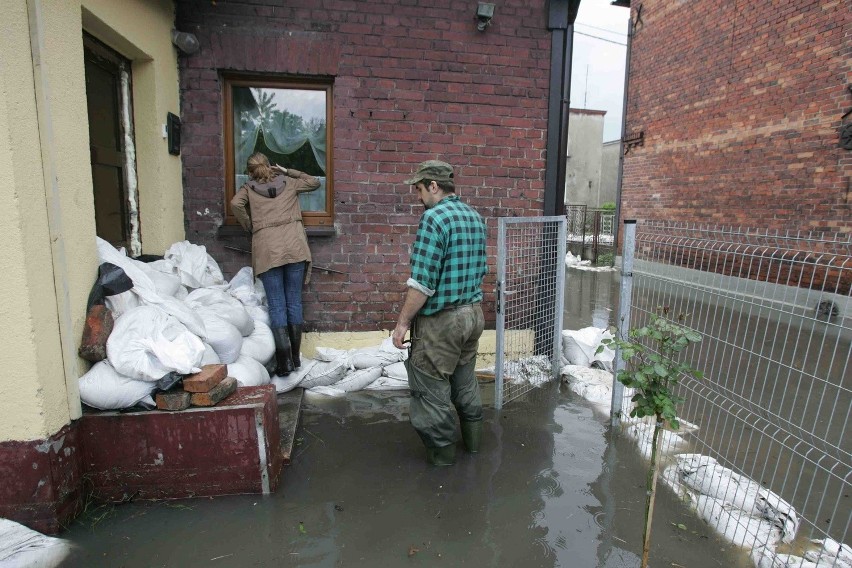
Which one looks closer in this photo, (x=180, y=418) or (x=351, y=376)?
(x=180, y=418)

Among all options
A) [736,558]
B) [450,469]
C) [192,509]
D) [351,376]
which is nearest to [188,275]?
[351,376]

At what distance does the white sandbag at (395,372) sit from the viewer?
471 cm

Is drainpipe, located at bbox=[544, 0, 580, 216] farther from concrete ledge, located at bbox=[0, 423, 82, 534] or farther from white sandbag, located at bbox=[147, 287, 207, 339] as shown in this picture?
concrete ledge, located at bbox=[0, 423, 82, 534]

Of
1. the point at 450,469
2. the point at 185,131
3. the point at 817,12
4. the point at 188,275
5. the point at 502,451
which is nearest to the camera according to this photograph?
the point at 450,469

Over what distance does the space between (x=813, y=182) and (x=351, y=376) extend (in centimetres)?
735

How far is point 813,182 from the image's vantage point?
763 centimetres

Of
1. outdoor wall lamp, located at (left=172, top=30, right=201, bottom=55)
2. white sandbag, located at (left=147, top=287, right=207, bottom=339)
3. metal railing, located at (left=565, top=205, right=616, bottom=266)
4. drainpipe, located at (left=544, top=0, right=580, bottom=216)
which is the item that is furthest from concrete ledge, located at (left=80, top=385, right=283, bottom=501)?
metal railing, located at (left=565, top=205, right=616, bottom=266)

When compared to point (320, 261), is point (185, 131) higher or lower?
higher

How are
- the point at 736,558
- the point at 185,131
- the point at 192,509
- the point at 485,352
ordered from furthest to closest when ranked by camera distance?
the point at 485,352 → the point at 185,131 → the point at 192,509 → the point at 736,558

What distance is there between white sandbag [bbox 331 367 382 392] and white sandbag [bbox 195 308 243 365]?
1.12m

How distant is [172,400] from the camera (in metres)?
2.72

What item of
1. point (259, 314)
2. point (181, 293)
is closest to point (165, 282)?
point (181, 293)

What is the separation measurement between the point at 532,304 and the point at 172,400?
134 inches

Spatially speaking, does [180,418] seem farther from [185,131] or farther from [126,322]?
[185,131]
